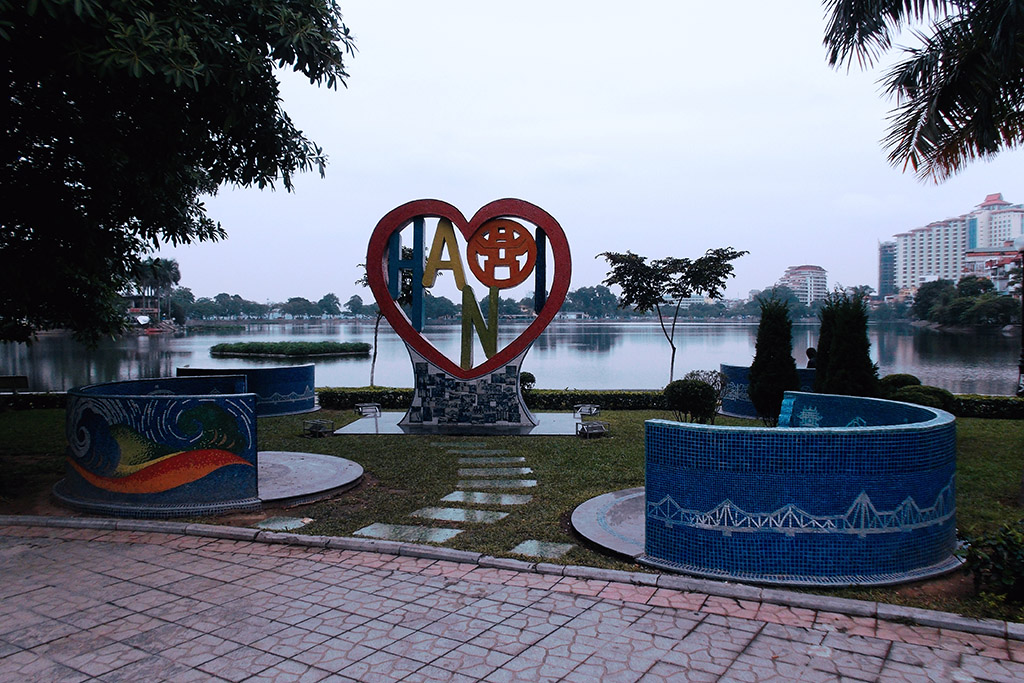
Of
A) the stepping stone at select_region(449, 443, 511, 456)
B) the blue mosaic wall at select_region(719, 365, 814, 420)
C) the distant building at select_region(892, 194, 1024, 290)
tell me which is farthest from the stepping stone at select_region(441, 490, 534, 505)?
the distant building at select_region(892, 194, 1024, 290)

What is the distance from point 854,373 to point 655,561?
7.77m

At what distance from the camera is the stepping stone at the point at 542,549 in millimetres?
6133

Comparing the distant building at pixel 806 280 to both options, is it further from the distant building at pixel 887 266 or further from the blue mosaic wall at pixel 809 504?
the blue mosaic wall at pixel 809 504

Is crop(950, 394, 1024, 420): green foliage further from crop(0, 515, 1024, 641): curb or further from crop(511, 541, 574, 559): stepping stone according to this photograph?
crop(511, 541, 574, 559): stepping stone

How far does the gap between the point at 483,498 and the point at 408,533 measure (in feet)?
5.25

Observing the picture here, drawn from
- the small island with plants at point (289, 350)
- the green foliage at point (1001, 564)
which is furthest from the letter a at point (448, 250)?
the small island with plants at point (289, 350)

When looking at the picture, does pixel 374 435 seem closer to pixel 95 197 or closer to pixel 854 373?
pixel 95 197

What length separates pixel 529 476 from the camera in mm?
9516

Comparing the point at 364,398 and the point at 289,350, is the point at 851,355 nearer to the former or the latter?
the point at 364,398

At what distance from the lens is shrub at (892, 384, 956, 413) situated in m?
13.2

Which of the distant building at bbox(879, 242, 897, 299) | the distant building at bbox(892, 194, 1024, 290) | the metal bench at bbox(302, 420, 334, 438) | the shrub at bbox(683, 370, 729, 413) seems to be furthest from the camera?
the distant building at bbox(879, 242, 897, 299)

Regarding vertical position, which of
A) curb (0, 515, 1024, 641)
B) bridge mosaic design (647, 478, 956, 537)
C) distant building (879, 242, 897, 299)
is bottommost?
curb (0, 515, 1024, 641)

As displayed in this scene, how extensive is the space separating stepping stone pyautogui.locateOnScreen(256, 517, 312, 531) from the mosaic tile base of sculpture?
6.56 meters

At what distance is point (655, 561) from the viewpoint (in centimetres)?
575
